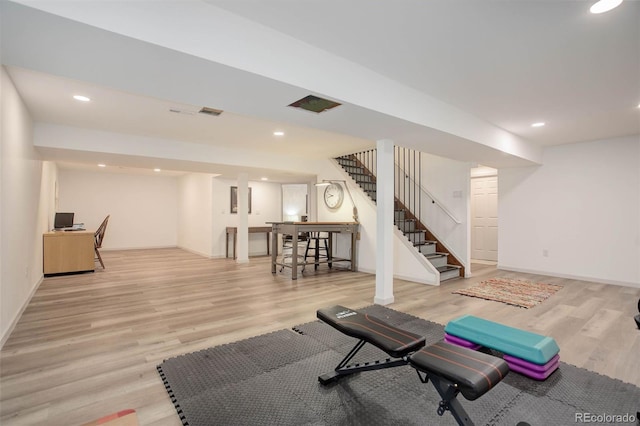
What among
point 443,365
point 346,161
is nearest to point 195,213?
point 346,161

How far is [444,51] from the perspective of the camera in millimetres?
2605

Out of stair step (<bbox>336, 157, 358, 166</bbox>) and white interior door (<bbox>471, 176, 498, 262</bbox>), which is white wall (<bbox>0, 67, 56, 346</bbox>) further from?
white interior door (<bbox>471, 176, 498, 262</bbox>)

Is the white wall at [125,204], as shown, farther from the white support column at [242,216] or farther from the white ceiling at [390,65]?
the white ceiling at [390,65]

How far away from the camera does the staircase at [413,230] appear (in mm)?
6051

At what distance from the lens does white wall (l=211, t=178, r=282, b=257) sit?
8844mm

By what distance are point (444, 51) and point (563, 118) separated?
2967mm

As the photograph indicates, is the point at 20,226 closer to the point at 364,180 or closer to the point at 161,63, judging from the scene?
the point at 161,63

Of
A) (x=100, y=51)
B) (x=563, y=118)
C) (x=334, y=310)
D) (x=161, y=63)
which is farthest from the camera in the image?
(x=563, y=118)

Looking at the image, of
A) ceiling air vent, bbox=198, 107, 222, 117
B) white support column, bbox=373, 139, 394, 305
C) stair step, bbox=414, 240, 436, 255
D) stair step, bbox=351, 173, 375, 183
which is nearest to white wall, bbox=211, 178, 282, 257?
stair step, bbox=351, 173, 375, 183

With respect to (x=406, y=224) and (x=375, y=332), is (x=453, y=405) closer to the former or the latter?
(x=375, y=332)

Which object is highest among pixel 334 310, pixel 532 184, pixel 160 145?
pixel 160 145

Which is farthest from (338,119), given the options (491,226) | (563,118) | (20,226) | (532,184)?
(491,226)

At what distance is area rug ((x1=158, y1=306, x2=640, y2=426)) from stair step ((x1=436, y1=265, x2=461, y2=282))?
10.7ft

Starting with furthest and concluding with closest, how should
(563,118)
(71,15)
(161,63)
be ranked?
(563,118)
(161,63)
(71,15)
